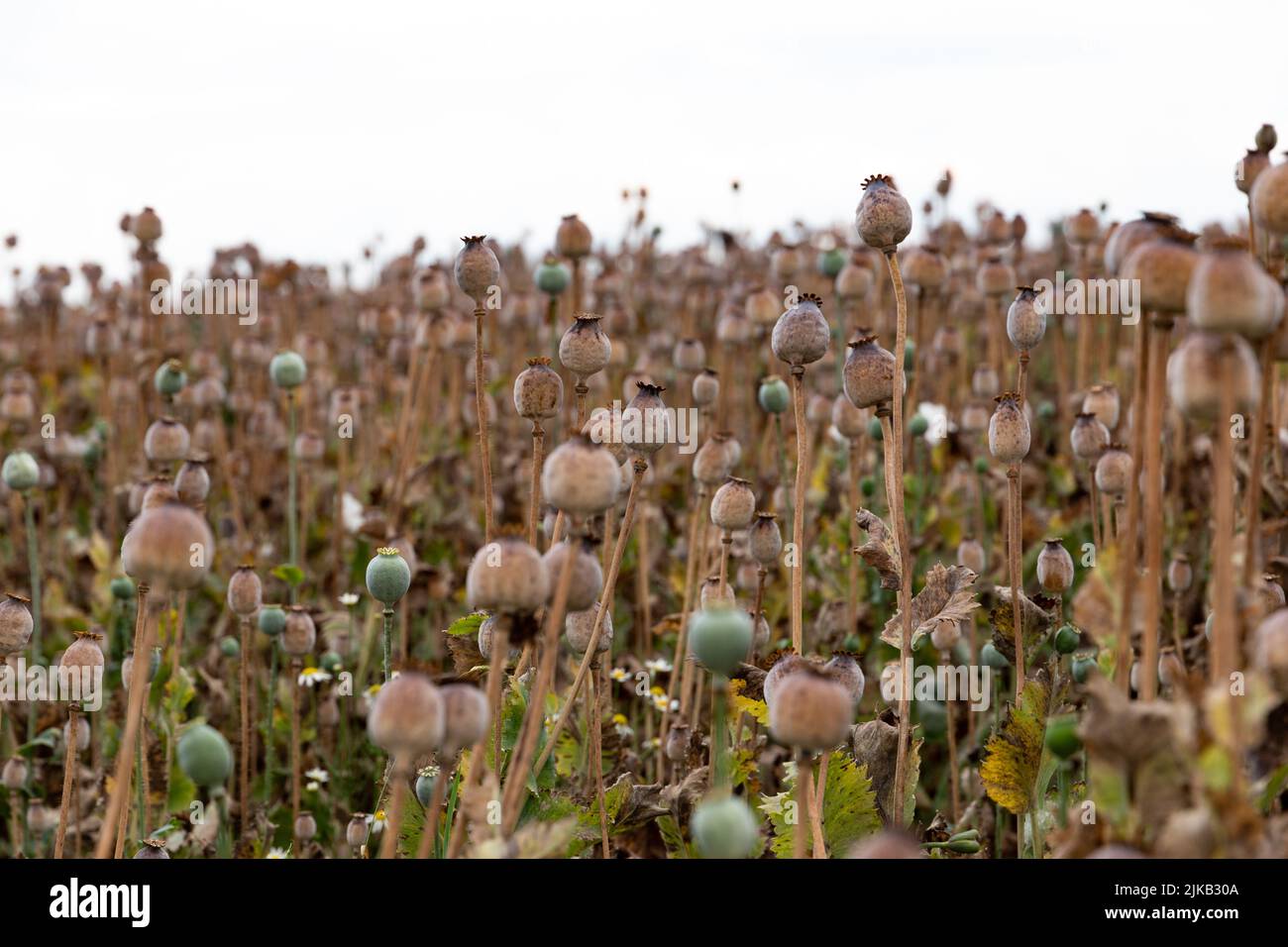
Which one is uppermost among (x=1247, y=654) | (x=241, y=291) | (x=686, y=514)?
(x=241, y=291)

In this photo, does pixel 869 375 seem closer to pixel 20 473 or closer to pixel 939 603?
pixel 939 603

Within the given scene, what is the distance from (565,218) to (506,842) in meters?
1.72

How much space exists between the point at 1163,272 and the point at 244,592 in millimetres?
1682

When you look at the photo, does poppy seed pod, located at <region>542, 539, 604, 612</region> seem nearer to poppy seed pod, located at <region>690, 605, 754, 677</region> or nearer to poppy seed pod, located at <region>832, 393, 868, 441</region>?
poppy seed pod, located at <region>690, 605, 754, 677</region>

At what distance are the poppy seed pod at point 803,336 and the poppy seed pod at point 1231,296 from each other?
770mm

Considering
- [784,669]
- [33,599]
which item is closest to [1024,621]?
[784,669]

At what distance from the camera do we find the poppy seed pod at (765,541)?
1957 millimetres

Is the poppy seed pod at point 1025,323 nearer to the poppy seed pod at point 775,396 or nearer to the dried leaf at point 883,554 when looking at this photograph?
the dried leaf at point 883,554

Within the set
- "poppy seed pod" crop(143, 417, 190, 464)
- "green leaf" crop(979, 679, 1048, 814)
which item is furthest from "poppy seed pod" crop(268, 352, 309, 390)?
"green leaf" crop(979, 679, 1048, 814)

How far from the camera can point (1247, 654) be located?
1.02m

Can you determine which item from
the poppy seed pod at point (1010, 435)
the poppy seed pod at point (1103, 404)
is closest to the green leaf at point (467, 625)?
the poppy seed pod at point (1010, 435)

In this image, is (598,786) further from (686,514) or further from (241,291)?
→ (241,291)

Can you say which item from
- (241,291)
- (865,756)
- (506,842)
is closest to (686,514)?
(241,291)
